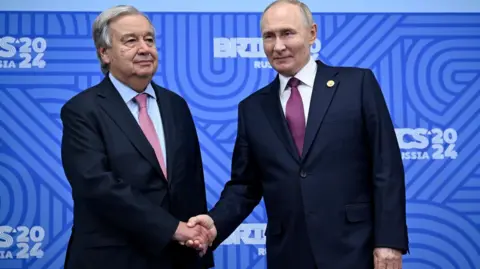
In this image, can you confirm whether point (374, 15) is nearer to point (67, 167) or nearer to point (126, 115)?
point (126, 115)

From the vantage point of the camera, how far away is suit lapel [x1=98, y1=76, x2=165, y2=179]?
6.46 ft

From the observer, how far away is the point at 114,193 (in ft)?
6.19

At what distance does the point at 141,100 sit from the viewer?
211cm

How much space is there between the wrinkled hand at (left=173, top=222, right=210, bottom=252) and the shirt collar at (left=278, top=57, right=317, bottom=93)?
1.94 ft

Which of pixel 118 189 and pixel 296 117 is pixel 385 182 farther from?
pixel 118 189

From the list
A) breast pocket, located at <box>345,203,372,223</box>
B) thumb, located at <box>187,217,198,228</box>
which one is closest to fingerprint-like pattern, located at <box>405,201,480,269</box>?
breast pocket, located at <box>345,203,372,223</box>

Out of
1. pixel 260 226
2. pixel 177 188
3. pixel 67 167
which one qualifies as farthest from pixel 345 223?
pixel 260 226

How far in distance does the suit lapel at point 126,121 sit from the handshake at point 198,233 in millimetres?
189

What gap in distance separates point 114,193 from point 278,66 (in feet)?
2.47

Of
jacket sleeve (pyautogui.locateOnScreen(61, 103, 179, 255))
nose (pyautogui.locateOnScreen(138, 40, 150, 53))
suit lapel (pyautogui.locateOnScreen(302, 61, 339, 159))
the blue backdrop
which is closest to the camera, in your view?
jacket sleeve (pyautogui.locateOnScreen(61, 103, 179, 255))

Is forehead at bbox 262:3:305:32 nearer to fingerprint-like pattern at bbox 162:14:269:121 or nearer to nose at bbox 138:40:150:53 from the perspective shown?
nose at bbox 138:40:150:53

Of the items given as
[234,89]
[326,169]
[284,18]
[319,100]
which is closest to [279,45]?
[284,18]

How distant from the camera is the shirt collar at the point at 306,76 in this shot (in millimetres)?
2135

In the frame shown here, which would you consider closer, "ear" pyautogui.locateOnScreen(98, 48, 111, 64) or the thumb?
the thumb
